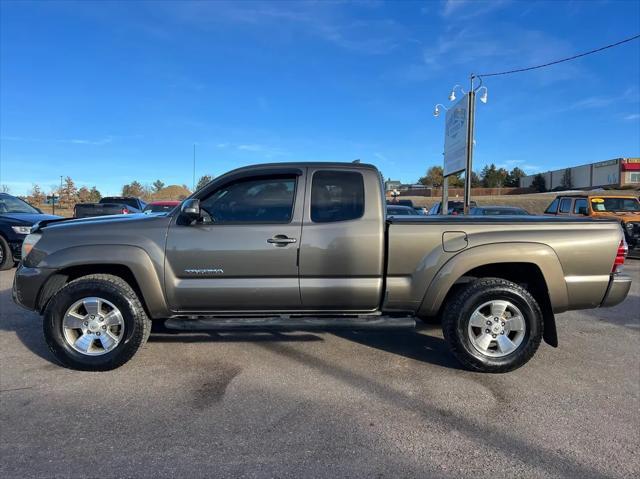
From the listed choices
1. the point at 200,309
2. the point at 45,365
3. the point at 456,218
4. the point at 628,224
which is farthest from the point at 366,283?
the point at 628,224

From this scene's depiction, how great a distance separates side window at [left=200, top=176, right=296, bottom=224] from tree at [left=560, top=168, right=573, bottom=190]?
81.6 meters

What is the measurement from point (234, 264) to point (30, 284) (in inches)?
75.3

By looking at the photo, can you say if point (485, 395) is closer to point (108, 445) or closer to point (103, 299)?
point (108, 445)

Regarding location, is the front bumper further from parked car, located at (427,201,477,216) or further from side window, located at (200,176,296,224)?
parked car, located at (427,201,477,216)

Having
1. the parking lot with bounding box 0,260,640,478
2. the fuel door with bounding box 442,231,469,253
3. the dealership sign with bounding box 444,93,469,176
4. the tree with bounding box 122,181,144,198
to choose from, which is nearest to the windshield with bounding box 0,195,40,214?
the parking lot with bounding box 0,260,640,478

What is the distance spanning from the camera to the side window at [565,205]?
14.5 metres

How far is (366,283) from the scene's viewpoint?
168 inches

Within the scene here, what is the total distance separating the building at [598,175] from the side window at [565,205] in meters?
56.6

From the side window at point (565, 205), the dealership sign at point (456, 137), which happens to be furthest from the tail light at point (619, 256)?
the dealership sign at point (456, 137)

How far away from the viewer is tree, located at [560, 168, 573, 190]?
249ft

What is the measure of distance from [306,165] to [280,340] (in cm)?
196

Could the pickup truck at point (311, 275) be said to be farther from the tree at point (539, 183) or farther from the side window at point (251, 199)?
the tree at point (539, 183)

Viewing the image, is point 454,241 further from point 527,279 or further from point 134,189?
point 134,189

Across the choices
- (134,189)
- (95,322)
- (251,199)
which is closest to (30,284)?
(95,322)
